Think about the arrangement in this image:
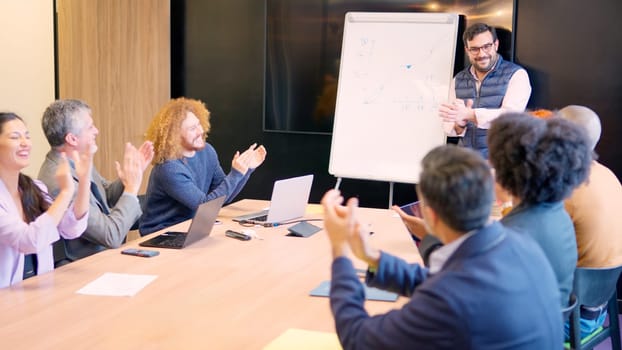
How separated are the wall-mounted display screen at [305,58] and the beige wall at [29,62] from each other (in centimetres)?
156

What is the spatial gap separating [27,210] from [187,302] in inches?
31.5

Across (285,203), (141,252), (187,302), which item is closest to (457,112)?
(285,203)

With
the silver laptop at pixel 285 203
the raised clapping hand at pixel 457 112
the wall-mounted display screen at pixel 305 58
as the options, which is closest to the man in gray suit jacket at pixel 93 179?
the silver laptop at pixel 285 203

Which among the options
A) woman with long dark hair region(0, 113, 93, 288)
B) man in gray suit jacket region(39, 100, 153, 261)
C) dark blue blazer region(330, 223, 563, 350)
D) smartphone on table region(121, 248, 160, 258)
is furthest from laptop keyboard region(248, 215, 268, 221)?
dark blue blazer region(330, 223, 563, 350)

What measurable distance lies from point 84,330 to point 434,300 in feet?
3.28

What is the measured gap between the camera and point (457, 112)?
168 inches

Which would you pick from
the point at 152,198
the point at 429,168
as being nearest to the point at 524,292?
the point at 429,168

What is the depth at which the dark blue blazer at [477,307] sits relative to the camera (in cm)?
128

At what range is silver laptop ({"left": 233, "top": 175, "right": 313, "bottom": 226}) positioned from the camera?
3205mm

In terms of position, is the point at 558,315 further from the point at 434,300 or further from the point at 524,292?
the point at 434,300

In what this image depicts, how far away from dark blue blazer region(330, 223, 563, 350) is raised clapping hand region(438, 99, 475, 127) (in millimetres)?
2871

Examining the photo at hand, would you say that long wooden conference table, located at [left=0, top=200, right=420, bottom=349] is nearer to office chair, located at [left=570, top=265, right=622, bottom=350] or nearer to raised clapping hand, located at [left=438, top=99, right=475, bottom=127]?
office chair, located at [left=570, top=265, right=622, bottom=350]

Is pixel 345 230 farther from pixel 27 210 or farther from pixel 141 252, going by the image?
pixel 27 210

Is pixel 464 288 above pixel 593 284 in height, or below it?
above
